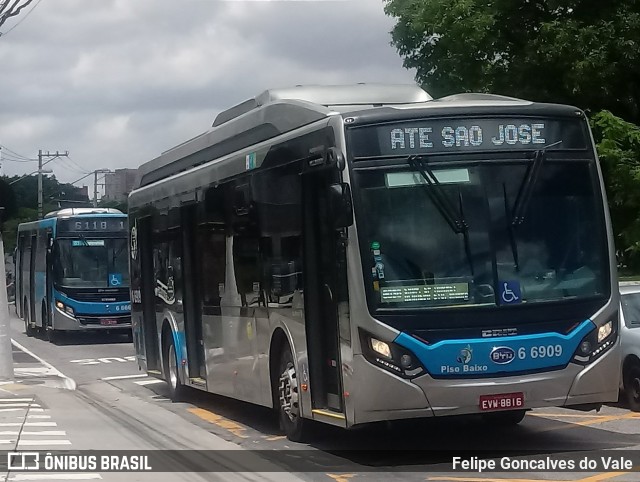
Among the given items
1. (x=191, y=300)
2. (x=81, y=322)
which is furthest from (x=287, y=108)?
(x=81, y=322)

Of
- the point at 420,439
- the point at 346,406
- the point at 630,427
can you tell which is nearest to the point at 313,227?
the point at 346,406

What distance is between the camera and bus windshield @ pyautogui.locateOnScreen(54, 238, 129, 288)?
3152 cm

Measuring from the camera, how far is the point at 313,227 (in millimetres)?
11281

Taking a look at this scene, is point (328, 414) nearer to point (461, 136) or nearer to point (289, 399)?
point (289, 399)

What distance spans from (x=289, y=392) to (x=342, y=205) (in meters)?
2.70

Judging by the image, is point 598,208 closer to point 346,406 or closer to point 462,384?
point 462,384

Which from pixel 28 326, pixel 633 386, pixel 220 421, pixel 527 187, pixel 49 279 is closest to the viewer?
pixel 527 187

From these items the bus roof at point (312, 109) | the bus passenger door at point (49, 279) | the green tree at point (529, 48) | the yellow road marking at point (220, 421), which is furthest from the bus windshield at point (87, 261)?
the yellow road marking at point (220, 421)

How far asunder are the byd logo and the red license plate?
0.94ft

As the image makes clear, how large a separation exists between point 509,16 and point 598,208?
55.3 ft

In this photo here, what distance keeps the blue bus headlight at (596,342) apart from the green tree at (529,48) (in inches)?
580

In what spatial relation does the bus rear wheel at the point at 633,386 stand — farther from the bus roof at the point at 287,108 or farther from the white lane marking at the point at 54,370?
the white lane marking at the point at 54,370

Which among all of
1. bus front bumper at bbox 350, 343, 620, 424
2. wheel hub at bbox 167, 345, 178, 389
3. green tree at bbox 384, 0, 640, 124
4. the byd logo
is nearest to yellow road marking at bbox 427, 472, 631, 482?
bus front bumper at bbox 350, 343, 620, 424

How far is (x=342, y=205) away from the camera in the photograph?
10.2m
